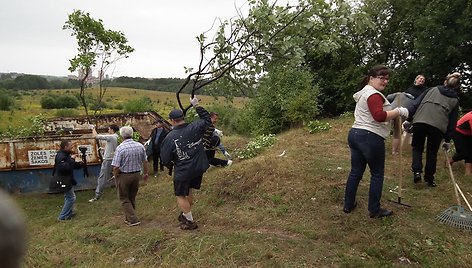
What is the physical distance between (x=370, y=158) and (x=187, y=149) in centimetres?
241

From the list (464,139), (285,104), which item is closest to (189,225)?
(464,139)

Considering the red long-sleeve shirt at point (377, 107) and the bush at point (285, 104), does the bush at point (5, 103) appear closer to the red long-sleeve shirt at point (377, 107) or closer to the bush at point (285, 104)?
the bush at point (285, 104)

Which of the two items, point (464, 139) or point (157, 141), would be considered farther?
point (157, 141)

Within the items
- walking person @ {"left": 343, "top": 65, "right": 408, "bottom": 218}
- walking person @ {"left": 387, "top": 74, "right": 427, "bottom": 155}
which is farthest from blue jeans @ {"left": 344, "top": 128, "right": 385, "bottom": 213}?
walking person @ {"left": 387, "top": 74, "right": 427, "bottom": 155}

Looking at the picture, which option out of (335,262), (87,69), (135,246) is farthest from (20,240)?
(87,69)

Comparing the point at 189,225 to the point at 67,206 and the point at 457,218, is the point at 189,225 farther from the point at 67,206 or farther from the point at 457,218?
the point at 457,218

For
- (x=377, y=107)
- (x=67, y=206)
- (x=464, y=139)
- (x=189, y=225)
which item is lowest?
(x=67, y=206)

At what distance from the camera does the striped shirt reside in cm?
625

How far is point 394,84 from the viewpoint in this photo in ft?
56.2

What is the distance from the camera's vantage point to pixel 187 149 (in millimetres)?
5301

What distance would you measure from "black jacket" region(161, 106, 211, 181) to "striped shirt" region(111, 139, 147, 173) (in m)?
1.15

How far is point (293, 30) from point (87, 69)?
9.22 meters

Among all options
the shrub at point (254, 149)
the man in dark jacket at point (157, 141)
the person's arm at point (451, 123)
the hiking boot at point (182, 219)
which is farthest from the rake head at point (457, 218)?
the man in dark jacket at point (157, 141)

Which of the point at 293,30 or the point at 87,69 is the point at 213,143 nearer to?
the point at 293,30
